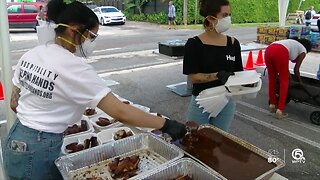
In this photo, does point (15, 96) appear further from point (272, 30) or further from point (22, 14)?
point (22, 14)

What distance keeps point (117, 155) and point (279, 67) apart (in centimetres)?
322

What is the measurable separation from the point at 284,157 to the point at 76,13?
3.02 meters

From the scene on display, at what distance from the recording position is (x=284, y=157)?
356 centimetres

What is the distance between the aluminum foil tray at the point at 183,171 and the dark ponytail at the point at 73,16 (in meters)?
0.82

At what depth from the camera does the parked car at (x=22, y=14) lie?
50.9ft

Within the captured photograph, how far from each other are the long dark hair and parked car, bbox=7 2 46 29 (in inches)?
587

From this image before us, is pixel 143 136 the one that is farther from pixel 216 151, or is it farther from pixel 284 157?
pixel 284 157

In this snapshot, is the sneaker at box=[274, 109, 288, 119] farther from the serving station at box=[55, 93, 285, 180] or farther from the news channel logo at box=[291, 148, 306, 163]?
the serving station at box=[55, 93, 285, 180]

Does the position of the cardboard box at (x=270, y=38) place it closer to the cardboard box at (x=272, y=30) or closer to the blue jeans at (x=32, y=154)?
the cardboard box at (x=272, y=30)

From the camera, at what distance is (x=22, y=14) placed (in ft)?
51.0

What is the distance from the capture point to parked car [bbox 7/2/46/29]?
15.5 metres

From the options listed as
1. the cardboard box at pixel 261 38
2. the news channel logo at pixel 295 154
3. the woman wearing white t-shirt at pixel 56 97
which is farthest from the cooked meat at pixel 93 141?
the cardboard box at pixel 261 38

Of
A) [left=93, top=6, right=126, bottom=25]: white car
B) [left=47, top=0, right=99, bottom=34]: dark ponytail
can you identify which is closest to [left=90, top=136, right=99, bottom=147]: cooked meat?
[left=47, top=0, right=99, bottom=34]: dark ponytail

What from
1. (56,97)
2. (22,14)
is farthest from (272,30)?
(22,14)
